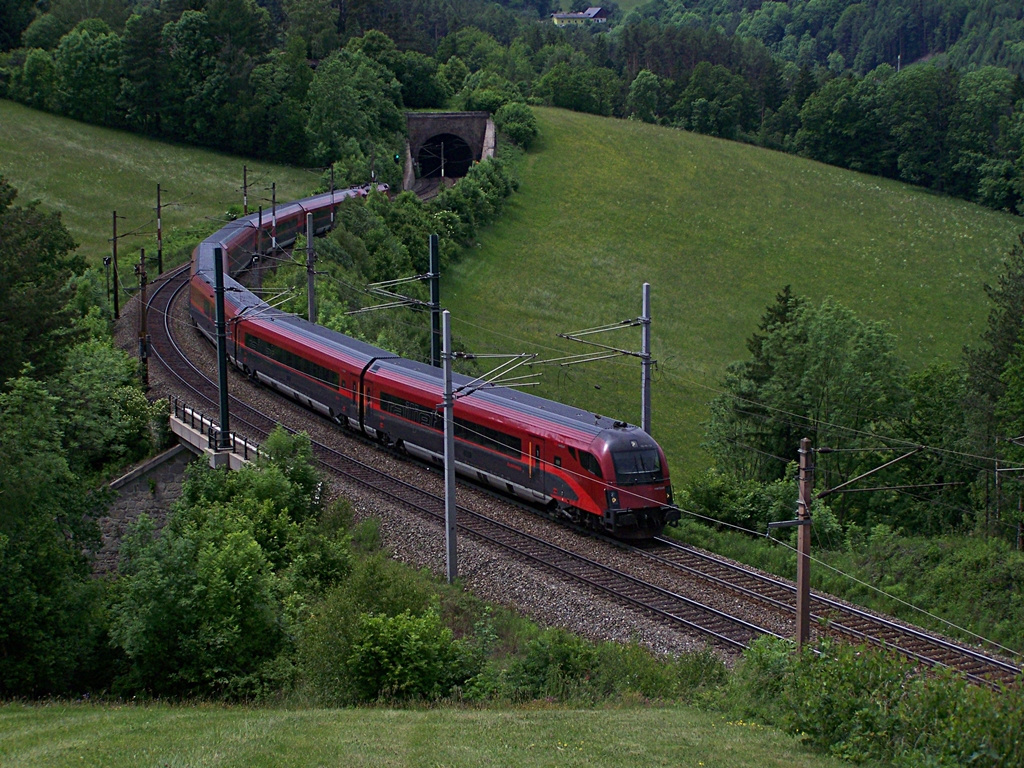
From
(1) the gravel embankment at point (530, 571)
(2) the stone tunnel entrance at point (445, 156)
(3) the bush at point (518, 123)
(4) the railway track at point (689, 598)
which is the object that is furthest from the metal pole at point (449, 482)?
(2) the stone tunnel entrance at point (445, 156)

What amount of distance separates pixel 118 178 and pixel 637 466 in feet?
241

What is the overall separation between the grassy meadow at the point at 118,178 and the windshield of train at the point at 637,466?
171 feet

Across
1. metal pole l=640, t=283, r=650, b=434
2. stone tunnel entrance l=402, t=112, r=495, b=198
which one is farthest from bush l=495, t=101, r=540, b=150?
metal pole l=640, t=283, r=650, b=434

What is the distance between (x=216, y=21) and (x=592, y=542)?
285ft

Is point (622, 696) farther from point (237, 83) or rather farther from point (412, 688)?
point (237, 83)

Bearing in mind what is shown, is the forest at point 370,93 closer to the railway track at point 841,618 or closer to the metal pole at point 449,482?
the metal pole at point 449,482

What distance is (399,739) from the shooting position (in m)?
14.2

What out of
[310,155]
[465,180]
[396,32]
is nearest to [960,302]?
[465,180]

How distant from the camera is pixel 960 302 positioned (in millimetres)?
75500

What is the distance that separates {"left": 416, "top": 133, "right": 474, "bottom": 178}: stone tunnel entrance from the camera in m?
111

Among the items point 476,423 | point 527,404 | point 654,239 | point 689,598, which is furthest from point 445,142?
point 689,598

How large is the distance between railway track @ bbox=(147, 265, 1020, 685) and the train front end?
69 cm

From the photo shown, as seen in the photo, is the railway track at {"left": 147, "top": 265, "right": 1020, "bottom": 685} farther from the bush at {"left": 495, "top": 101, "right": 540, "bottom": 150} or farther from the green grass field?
the bush at {"left": 495, "top": 101, "right": 540, "bottom": 150}

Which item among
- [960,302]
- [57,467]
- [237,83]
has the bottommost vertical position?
[960,302]
